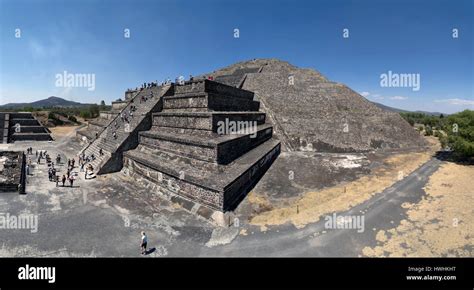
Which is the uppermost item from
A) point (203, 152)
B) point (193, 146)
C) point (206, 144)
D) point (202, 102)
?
point (202, 102)

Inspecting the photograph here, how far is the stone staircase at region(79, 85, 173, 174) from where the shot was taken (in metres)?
20.0

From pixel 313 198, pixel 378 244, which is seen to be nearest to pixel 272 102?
pixel 313 198

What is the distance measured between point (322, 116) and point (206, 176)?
20655 mm

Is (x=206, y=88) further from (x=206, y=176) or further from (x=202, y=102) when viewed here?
(x=206, y=176)

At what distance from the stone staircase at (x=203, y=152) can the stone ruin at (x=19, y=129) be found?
25107 mm

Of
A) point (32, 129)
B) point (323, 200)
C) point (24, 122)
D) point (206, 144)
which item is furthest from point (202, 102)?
point (24, 122)

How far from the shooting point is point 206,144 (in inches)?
612

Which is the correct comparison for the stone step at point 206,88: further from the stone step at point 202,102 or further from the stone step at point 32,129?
the stone step at point 32,129

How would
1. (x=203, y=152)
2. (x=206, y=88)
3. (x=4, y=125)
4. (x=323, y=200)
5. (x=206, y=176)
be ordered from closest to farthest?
(x=206, y=176)
(x=323, y=200)
(x=203, y=152)
(x=206, y=88)
(x=4, y=125)

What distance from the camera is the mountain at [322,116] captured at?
86.6 feet

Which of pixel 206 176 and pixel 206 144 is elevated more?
pixel 206 144
